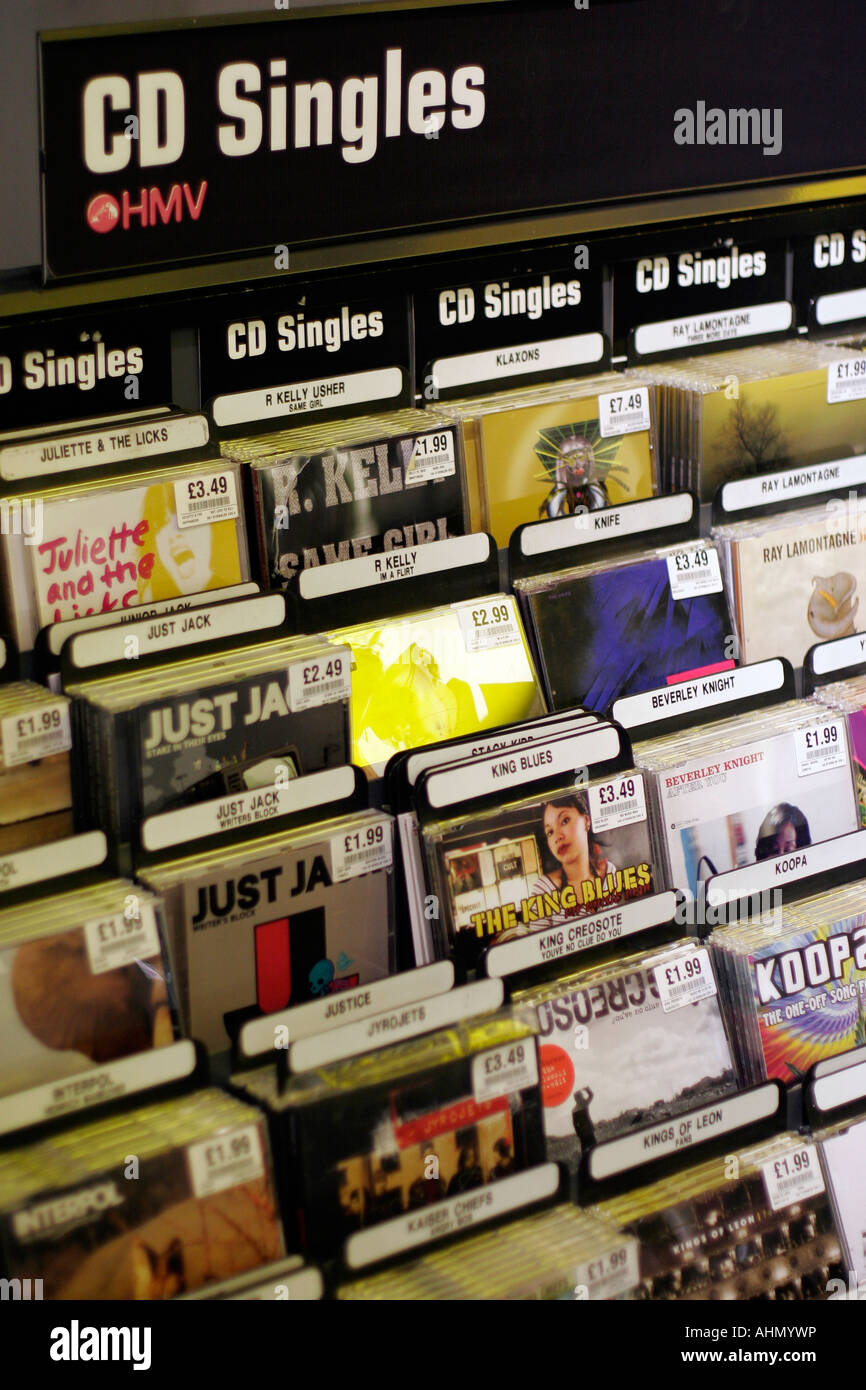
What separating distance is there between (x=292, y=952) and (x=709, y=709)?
2.49 feet

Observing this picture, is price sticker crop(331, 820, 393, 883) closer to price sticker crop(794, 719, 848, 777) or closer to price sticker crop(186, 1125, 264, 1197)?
price sticker crop(186, 1125, 264, 1197)

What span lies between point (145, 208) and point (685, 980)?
1.23 m

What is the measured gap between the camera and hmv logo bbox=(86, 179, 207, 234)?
6.16 feet

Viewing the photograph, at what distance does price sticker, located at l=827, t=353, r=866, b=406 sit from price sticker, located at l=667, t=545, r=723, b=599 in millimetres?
446

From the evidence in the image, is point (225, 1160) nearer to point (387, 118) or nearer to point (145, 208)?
point (145, 208)

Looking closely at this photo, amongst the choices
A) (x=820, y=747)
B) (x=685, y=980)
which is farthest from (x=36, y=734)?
(x=820, y=747)

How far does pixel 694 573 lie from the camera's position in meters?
2.41

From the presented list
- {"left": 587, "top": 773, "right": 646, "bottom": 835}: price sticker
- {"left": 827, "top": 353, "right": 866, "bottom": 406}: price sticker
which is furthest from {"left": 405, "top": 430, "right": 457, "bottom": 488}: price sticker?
{"left": 827, "top": 353, "right": 866, "bottom": 406}: price sticker

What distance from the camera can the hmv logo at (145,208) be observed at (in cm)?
188

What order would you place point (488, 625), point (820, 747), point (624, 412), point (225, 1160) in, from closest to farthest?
point (225, 1160) → point (488, 625) → point (820, 747) → point (624, 412)

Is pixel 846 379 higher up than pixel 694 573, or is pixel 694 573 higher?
pixel 846 379

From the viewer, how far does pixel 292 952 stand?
1952 mm
